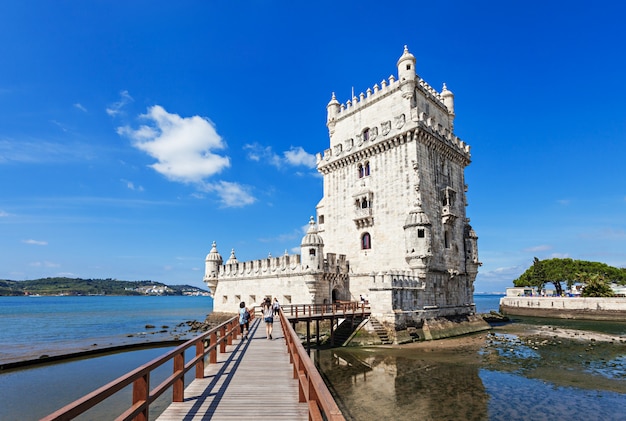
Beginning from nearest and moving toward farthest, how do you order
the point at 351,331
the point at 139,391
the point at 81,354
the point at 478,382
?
the point at 139,391 → the point at 478,382 → the point at 351,331 → the point at 81,354

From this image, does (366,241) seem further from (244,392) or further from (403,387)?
(244,392)

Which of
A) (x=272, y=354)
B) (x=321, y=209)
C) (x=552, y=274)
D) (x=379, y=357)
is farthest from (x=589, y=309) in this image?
(x=272, y=354)

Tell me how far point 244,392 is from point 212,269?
34.7 metres

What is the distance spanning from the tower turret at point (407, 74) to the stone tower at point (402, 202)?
0.28ft

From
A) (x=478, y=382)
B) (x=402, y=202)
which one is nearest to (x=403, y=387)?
(x=478, y=382)

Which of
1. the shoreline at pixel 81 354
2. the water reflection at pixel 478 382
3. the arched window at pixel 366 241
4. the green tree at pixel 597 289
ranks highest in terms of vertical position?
the arched window at pixel 366 241

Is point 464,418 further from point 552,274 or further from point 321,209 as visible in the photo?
point 552,274

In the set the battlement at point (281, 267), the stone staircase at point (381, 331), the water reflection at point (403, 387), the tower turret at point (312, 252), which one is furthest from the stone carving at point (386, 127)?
the water reflection at point (403, 387)

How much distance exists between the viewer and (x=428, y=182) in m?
31.4

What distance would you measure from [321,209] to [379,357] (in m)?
20.4

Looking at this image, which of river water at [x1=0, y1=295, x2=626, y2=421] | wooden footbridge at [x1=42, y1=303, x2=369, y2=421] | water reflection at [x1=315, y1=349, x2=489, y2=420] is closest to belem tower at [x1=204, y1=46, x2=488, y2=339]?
river water at [x1=0, y1=295, x2=626, y2=421]

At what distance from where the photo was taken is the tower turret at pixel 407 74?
31547mm

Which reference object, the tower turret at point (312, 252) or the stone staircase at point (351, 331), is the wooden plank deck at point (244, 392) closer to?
the stone staircase at point (351, 331)

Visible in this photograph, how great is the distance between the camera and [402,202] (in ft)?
99.8
